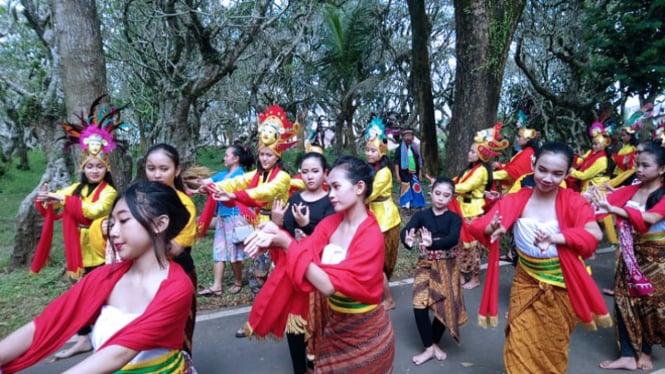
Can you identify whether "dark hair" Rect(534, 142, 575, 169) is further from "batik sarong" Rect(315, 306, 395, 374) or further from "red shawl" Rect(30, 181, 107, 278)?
A: "red shawl" Rect(30, 181, 107, 278)

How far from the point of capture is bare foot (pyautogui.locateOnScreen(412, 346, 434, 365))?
3.97m

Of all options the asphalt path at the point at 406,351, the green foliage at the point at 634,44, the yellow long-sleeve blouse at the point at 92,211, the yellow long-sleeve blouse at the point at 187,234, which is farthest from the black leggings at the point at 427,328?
the green foliage at the point at 634,44

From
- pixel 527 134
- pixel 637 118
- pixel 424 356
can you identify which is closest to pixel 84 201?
pixel 424 356

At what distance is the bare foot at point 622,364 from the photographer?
3.87 meters

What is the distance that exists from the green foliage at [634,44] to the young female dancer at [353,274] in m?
8.04

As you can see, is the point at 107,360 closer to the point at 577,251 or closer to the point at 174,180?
the point at 174,180

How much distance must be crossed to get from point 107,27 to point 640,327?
13.6 m

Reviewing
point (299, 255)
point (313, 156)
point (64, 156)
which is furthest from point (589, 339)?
point (64, 156)

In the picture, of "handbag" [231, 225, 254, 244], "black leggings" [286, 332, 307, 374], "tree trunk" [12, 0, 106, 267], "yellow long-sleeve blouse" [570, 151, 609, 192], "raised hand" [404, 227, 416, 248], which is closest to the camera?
"black leggings" [286, 332, 307, 374]

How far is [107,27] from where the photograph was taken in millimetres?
12352

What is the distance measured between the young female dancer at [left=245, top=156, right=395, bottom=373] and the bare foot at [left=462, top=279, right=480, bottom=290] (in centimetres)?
347

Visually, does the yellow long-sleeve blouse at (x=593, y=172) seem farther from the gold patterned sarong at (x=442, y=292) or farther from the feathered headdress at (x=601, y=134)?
the gold patterned sarong at (x=442, y=292)

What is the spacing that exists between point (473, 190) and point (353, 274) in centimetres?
415

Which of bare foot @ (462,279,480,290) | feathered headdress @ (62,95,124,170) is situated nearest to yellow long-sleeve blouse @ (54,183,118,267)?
feathered headdress @ (62,95,124,170)
